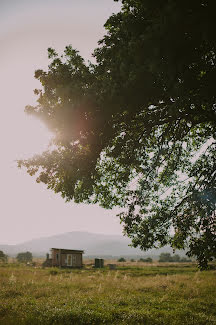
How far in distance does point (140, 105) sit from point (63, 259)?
A: 4239cm

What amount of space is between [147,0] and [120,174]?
7226mm

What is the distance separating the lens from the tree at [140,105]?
6.06 m

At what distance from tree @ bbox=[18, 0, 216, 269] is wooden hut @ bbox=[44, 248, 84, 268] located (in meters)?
36.9

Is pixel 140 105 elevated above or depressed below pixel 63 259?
above

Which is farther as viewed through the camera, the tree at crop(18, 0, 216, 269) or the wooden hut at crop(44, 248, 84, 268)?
the wooden hut at crop(44, 248, 84, 268)

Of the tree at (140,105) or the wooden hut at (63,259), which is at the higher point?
the tree at (140,105)

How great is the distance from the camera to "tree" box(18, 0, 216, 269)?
6059 mm

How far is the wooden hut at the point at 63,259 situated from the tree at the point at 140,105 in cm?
3691

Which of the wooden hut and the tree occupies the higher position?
the tree

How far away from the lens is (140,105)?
27.9 feet

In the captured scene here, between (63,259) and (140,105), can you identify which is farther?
(63,259)

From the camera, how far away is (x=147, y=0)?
5.95 m

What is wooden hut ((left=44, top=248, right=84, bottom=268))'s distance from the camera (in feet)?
143

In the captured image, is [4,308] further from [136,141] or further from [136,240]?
[136,141]
